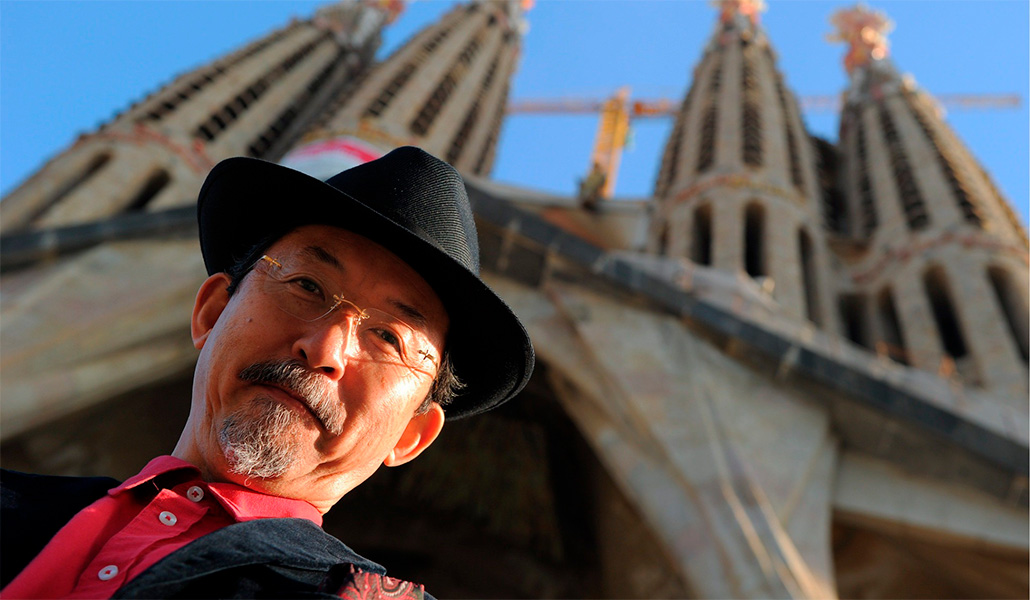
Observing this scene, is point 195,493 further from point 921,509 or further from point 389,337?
point 921,509

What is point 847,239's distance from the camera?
2841 cm

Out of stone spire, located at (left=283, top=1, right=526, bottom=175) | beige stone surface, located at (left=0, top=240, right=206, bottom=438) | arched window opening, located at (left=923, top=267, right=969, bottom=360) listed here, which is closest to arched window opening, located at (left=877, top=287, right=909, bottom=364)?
arched window opening, located at (left=923, top=267, right=969, bottom=360)

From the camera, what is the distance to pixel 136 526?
6.30 feet

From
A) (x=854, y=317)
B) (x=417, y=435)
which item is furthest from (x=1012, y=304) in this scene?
(x=417, y=435)

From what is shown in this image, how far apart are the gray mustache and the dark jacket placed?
0.83 ft

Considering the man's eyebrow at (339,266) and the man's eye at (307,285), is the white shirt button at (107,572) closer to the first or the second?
the man's eye at (307,285)

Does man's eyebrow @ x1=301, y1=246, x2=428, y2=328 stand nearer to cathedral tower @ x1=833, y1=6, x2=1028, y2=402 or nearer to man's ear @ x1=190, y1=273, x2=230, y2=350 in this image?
man's ear @ x1=190, y1=273, x2=230, y2=350

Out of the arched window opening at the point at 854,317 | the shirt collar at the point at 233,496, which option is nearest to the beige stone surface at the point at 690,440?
the shirt collar at the point at 233,496

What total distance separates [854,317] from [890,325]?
1331 millimetres

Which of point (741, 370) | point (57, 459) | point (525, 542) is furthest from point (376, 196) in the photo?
point (525, 542)

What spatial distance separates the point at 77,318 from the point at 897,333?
69.2 ft

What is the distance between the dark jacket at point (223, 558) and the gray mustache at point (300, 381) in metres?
0.25

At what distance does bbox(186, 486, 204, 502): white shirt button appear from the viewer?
2068 mm

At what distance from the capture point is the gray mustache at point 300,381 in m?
2.19
